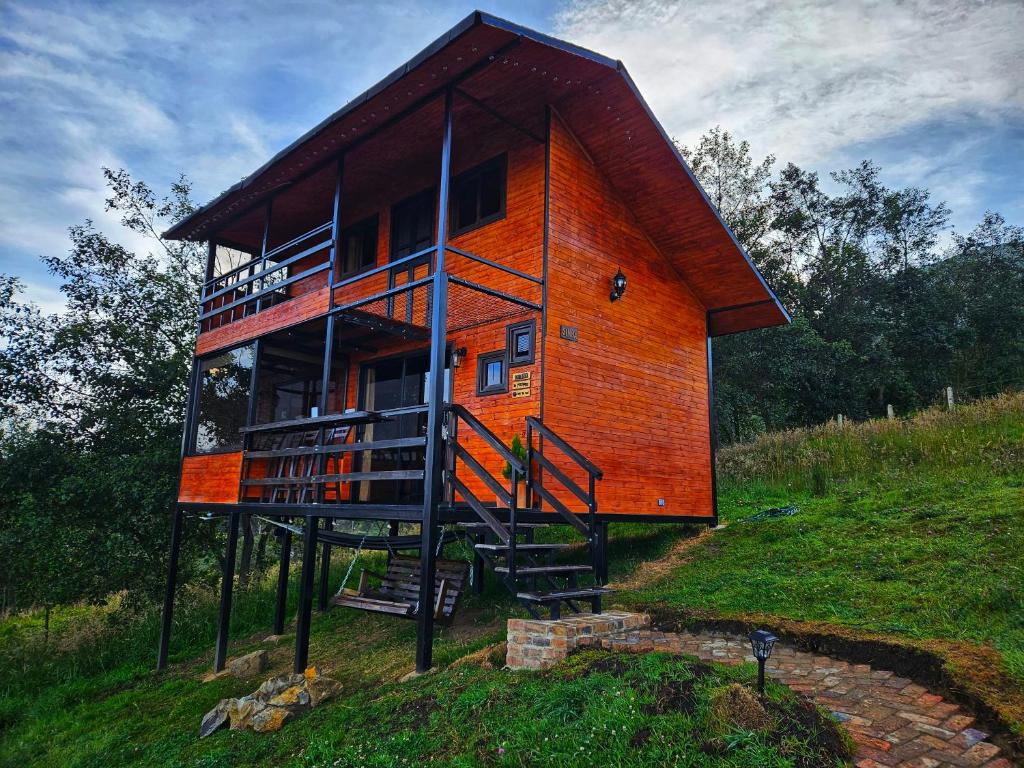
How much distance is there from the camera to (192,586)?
54.3 ft

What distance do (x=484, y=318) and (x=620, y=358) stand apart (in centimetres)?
220

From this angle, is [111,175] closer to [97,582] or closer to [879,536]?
[97,582]

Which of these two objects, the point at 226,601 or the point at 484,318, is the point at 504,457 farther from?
the point at 226,601

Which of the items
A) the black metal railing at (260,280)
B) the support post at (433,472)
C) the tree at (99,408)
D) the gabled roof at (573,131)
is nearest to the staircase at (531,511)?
the support post at (433,472)

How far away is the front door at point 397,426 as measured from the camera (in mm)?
10742

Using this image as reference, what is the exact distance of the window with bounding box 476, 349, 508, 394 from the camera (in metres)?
9.11

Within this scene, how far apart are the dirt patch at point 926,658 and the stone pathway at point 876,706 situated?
94 mm

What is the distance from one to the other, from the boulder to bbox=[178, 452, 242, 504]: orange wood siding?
12.1 feet

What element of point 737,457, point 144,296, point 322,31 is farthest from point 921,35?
point 144,296

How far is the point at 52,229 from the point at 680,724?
20.5 m

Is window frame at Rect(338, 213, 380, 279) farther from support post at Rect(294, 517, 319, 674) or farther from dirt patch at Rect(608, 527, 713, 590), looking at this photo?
dirt patch at Rect(608, 527, 713, 590)

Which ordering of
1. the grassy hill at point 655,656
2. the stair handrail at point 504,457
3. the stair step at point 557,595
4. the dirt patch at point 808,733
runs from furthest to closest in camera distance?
the stair handrail at point 504,457 → the stair step at point 557,595 → the grassy hill at point 655,656 → the dirt patch at point 808,733

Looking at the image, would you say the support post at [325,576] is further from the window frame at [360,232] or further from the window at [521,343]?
the window at [521,343]

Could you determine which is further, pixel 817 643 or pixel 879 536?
pixel 879 536
